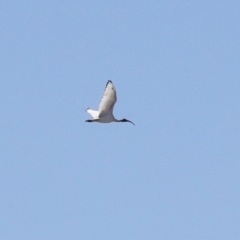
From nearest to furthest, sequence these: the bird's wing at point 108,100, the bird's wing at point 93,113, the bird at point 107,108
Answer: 1. the bird's wing at point 108,100
2. the bird at point 107,108
3. the bird's wing at point 93,113

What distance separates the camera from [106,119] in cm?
7250

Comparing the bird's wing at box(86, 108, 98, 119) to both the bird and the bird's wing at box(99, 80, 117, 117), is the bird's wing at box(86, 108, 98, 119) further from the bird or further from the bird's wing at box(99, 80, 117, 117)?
the bird's wing at box(99, 80, 117, 117)

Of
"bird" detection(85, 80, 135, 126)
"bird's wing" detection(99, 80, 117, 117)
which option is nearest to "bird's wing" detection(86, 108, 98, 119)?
"bird" detection(85, 80, 135, 126)

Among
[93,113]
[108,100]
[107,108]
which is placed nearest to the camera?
[108,100]

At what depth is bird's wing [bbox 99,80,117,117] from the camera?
69.4 metres

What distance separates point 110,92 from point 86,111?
509 cm

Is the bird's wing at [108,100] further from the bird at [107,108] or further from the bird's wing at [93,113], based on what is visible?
the bird's wing at [93,113]

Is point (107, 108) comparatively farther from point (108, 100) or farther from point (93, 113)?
point (93, 113)

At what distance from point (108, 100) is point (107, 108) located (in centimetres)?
97

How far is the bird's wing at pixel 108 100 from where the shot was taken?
6938cm

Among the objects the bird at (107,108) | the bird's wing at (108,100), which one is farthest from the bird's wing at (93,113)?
the bird's wing at (108,100)

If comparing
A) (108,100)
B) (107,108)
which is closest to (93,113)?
(107,108)

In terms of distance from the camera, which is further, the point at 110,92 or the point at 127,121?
the point at 127,121

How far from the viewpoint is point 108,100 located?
70375 mm
